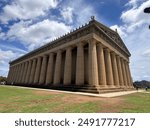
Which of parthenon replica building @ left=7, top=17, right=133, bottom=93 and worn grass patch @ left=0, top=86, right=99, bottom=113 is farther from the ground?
parthenon replica building @ left=7, top=17, right=133, bottom=93

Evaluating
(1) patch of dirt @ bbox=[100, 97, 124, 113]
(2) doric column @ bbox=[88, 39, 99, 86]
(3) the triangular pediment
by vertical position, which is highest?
(3) the triangular pediment

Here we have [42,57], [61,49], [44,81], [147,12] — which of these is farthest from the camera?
[42,57]

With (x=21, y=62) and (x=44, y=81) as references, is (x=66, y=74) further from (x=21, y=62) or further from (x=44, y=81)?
(x=21, y=62)

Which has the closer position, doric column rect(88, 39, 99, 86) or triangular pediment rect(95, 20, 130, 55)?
doric column rect(88, 39, 99, 86)

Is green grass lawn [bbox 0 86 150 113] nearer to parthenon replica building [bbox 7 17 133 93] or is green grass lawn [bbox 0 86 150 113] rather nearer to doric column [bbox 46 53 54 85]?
parthenon replica building [bbox 7 17 133 93]

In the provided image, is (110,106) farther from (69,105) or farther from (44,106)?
(44,106)

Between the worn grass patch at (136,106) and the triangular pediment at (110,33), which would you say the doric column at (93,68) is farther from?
the worn grass patch at (136,106)

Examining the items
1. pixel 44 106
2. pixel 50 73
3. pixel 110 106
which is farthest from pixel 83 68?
pixel 44 106

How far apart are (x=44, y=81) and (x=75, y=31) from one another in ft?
65.1

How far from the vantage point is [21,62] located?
78.1m

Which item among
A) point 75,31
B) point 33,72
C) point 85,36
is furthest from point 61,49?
point 33,72

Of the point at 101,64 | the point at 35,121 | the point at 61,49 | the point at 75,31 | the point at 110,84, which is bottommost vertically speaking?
the point at 35,121

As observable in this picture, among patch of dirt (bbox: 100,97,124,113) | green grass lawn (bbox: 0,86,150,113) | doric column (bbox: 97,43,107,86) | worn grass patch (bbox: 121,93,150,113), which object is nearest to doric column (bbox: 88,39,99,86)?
doric column (bbox: 97,43,107,86)

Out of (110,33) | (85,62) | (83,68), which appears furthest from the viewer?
(110,33)
